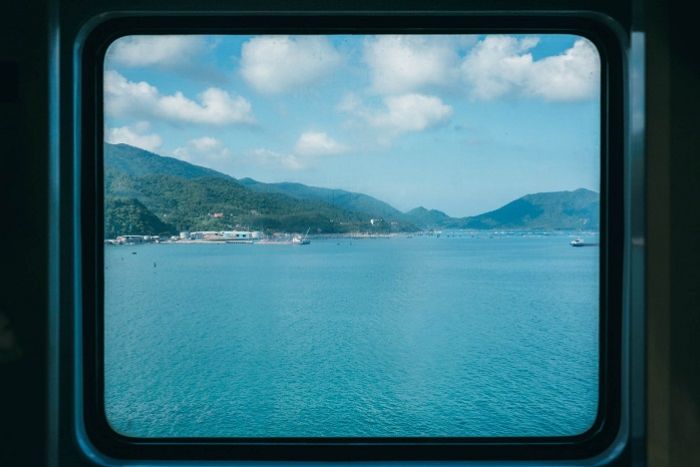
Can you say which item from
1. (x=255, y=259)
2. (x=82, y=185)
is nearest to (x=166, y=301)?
(x=255, y=259)

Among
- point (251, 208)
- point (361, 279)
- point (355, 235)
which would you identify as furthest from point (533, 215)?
point (361, 279)

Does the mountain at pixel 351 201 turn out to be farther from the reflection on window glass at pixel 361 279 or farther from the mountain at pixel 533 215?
the reflection on window glass at pixel 361 279

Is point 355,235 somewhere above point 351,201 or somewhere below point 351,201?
below

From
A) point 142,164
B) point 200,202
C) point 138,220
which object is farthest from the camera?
point 200,202

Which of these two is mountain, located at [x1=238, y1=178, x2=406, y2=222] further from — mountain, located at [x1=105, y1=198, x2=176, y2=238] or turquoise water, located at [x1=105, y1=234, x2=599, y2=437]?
turquoise water, located at [x1=105, y1=234, x2=599, y2=437]

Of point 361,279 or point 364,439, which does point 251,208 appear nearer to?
point 364,439

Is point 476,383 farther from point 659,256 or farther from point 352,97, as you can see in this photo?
point 659,256
